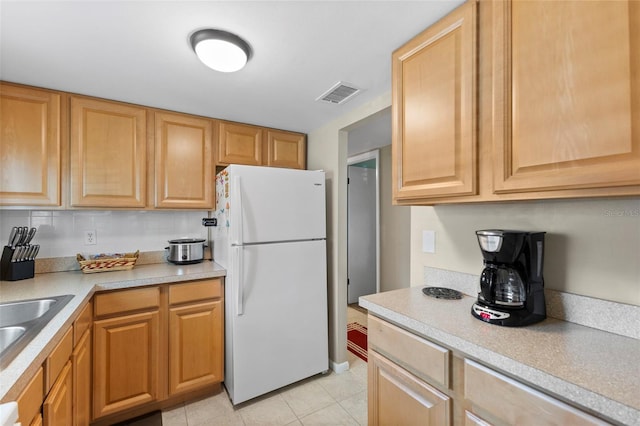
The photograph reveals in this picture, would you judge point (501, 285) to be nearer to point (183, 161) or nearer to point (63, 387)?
point (63, 387)

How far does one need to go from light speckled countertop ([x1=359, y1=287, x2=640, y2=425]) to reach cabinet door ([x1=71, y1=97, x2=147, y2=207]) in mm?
2045

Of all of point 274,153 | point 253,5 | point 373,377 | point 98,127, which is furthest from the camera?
point 274,153

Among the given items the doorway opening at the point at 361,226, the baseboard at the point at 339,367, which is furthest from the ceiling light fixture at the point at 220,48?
the doorway opening at the point at 361,226

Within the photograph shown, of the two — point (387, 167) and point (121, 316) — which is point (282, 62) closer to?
point (121, 316)

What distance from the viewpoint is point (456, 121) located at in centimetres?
117

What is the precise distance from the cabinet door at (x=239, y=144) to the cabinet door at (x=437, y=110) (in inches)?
58.4

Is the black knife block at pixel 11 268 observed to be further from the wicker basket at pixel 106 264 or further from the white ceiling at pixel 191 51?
the white ceiling at pixel 191 51

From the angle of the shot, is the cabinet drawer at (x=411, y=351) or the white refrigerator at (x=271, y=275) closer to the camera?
the cabinet drawer at (x=411, y=351)

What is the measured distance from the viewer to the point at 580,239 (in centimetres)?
104

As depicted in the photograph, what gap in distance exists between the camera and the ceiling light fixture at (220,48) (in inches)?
51.1

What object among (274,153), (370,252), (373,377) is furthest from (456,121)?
(370,252)

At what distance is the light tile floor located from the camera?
1.83m

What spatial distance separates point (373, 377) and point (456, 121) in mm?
1228

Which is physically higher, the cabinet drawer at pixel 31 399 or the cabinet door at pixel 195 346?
the cabinet drawer at pixel 31 399
